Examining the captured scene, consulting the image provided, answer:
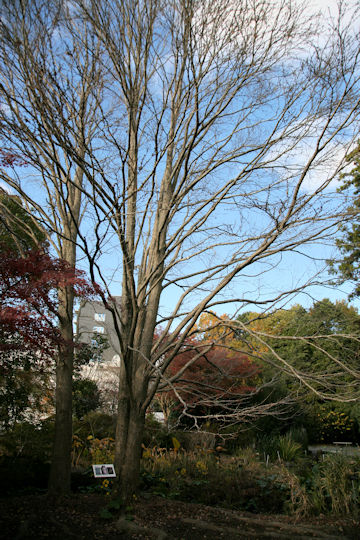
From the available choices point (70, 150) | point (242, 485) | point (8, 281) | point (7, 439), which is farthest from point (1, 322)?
point (242, 485)

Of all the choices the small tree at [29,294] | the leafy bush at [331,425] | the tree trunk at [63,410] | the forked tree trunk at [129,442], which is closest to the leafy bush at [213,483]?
the forked tree trunk at [129,442]

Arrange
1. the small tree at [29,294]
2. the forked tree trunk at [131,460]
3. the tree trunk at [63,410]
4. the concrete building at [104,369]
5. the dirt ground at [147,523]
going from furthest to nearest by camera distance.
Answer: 1. the concrete building at [104,369]
2. the tree trunk at [63,410]
3. the forked tree trunk at [131,460]
4. the small tree at [29,294]
5. the dirt ground at [147,523]

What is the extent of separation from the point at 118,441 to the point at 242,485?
2.52m

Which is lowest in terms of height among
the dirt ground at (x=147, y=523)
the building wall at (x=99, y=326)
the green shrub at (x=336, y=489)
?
the dirt ground at (x=147, y=523)

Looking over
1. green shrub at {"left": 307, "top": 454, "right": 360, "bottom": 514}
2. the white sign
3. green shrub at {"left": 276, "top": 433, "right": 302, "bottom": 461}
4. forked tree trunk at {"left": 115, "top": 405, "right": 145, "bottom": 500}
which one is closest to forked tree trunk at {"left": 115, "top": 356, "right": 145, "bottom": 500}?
forked tree trunk at {"left": 115, "top": 405, "right": 145, "bottom": 500}

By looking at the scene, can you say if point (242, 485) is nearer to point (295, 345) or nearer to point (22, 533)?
point (22, 533)

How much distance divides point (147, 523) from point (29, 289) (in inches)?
117

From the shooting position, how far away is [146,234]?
655 cm

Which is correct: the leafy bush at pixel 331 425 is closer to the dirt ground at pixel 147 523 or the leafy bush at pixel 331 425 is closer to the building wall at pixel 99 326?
the building wall at pixel 99 326

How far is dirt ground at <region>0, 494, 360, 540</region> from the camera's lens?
442 cm

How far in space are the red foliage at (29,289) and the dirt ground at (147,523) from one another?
6.23 ft

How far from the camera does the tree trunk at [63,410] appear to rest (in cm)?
563

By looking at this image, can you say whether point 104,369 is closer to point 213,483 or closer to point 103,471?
point 213,483

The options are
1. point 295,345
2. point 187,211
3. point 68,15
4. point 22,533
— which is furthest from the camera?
point 295,345
